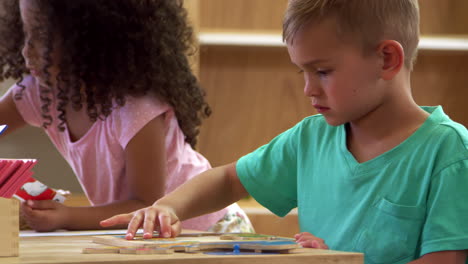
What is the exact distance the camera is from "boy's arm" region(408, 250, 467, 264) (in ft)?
3.49

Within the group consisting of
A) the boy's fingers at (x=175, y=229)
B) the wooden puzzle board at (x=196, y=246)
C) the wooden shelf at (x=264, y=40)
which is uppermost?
the wooden shelf at (x=264, y=40)

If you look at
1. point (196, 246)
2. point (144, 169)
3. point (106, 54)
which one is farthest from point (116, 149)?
point (196, 246)

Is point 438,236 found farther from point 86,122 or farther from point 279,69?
point 279,69

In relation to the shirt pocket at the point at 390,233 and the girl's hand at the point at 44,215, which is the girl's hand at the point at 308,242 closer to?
the shirt pocket at the point at 390,233

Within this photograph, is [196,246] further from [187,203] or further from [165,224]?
[187,203]

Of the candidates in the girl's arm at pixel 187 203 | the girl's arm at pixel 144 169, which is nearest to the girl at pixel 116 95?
the girl's arm at pixel 144 169

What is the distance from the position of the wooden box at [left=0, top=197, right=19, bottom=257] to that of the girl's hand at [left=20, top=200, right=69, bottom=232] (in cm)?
53

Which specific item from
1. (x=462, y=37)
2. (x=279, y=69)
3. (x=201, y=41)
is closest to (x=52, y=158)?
(x=201, y=41)

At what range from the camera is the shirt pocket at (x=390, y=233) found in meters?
1.12

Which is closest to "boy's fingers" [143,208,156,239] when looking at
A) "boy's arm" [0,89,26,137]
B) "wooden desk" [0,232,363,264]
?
"wooden desk" [0,232,363,264]

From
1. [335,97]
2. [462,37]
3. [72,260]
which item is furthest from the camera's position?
[462,37]

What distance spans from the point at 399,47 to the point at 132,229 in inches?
20.4

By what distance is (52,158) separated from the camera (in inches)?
103

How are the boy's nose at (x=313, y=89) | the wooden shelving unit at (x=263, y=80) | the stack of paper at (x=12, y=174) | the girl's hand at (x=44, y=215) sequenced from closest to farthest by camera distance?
the stack of paper at (x=12, y=174) < the boy's nose at (x=313, y=89) < the girl's hand at (x=44, y=215) < the wooden shelving unit at (x=263, y=80)
